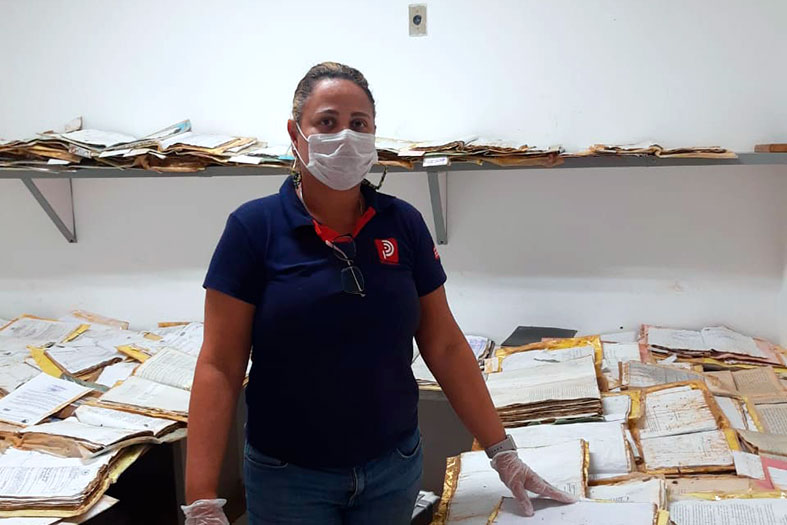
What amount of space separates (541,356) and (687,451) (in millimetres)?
584

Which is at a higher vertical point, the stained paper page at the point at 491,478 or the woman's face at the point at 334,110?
the woman's face at the point at 334,110

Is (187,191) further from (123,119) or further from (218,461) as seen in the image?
(218,461)

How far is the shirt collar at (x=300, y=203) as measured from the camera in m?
1.06

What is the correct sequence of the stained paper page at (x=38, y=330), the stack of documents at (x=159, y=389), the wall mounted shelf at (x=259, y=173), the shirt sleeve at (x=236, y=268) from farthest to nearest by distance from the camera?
the stained paper page at (x=38, y=330) → the wall mounted shelf at (x=259, y=173) → the stack of documents at (x=159, y=389) → the shirt sleeve at (x=236, y=268)

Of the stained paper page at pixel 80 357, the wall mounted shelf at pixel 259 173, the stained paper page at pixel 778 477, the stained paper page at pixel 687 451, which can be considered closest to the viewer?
the stained paper page at pixel 778 477

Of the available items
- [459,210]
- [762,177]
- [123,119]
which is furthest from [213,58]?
[762,177]

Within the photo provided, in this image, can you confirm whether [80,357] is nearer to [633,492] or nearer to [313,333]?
Answer: [313,333]

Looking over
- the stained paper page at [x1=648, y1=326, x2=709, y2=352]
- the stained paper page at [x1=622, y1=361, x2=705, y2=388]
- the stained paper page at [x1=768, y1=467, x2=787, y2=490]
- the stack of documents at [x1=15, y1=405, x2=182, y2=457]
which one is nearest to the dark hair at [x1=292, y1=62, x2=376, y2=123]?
the stack of documents at [x1=15, y1=405, x2=182, y2=457]

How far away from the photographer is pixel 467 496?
126 centimetres

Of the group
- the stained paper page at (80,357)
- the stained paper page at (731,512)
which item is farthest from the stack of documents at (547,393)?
the stained paper page at (80,357)

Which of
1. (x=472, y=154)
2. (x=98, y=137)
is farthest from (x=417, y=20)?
(x=98, y=137)

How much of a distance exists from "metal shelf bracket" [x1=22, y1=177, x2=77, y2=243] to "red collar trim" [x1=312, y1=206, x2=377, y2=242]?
1805 mm

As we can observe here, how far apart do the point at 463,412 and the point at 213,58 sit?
5.41 feet

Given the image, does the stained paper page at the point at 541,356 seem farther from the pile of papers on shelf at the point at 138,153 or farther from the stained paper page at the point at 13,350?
the stained paper page at the point at 13,350
